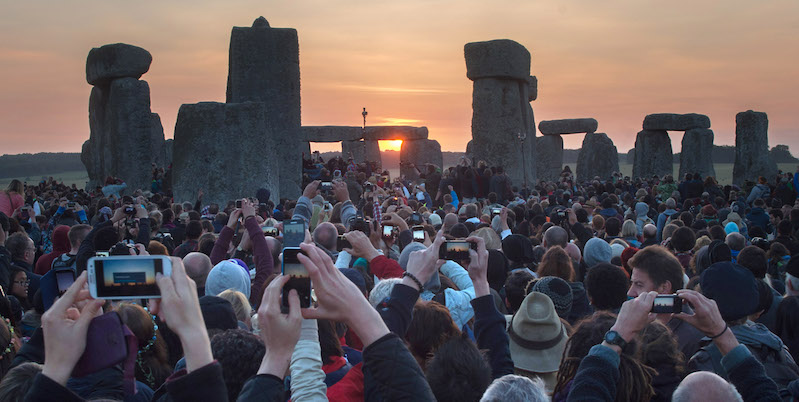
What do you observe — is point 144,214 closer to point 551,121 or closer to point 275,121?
point 275,121

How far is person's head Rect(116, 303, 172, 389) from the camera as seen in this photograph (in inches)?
117

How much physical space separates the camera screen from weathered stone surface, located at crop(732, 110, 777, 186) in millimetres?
25550

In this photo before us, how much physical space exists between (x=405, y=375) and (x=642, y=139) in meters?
28.3

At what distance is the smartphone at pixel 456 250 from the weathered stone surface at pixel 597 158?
2788 centimetres

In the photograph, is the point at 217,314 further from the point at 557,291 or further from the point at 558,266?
the point at 558,266

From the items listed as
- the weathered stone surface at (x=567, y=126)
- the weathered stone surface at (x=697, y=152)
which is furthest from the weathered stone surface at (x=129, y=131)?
the weathered stone surface at (x=697, y=152)

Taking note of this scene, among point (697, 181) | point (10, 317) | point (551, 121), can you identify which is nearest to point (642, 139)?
point (551, 121)

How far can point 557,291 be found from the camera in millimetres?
3947

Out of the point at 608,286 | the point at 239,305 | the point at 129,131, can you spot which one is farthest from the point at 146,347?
the point at 129,131

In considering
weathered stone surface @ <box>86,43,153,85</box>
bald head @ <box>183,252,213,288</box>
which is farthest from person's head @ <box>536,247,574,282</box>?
weathered stone surface @ <box>86,43,153,85</box>

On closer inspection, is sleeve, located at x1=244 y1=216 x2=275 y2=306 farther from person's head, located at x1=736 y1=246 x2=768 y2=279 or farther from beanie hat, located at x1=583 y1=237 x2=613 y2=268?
person's head, located at x1=736 y1=246 x2=768 y2=279

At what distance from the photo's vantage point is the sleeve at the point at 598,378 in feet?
7.36

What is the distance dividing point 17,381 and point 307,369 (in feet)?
3.32

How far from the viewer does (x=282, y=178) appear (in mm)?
15570
